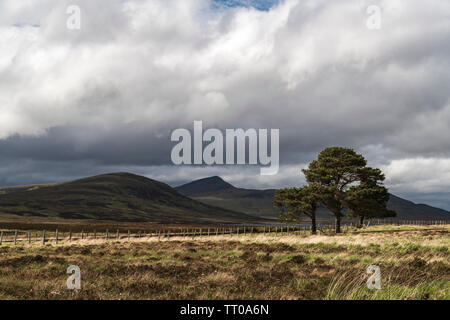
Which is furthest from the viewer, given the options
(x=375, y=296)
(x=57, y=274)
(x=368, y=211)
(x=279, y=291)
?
(x=368, y=211)

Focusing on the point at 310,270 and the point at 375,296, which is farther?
the point at 310,270

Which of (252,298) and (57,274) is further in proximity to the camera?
(57,274)

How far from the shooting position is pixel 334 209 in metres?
55.2

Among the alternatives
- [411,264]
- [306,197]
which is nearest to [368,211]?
[306,197]

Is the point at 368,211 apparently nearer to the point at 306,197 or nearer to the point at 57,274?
the point at 306,197

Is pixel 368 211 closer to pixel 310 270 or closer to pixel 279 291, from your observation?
pixel 310 270

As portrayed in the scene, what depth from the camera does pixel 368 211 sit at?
54531mm
